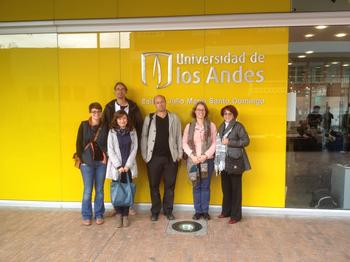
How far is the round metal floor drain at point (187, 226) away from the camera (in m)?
4.86

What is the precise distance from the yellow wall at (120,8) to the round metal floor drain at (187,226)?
3179mm

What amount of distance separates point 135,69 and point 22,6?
213 cm

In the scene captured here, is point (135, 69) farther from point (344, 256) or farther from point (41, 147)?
point (344, 256)

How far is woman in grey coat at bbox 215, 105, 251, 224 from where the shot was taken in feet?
16.4

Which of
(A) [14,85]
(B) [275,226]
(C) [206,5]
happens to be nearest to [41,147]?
(A) [14,85]

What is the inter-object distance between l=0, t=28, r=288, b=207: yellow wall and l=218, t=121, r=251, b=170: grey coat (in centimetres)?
47

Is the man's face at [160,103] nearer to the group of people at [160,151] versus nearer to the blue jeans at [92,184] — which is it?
the group of people at [160,151]

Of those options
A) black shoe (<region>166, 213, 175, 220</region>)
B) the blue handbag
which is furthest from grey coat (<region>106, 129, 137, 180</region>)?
black shoe (<region>166, 213, 175, 220</region>)

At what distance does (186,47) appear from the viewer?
5512 mm

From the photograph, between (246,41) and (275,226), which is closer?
(275,226)

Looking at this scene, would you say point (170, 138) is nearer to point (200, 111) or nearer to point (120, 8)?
point (200, 111)

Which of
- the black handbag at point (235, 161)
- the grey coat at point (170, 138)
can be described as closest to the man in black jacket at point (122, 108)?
the grey coat at point (170, 138)

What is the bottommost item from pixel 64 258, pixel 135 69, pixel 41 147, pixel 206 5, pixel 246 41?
pixel 64 258

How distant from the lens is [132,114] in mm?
5336
